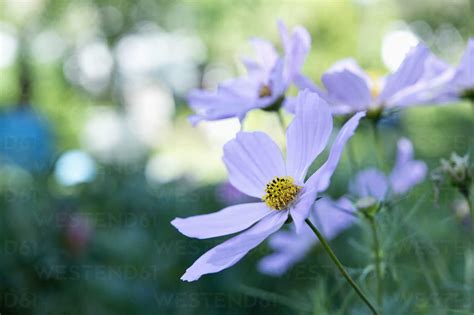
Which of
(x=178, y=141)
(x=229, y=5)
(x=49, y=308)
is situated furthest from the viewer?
(x=229, y=5)

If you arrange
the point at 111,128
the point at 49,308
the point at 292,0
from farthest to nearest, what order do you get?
the point at 111,128, the point at 292,0, the point at 49,308

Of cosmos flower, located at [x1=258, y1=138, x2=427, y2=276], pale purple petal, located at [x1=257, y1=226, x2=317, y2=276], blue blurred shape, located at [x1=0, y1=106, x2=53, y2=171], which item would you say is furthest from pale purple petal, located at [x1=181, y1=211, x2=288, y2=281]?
blue blurred shape, located at [x1=0, y1=106, x2=53, y2=171]

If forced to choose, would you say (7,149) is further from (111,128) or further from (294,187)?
(111,128)

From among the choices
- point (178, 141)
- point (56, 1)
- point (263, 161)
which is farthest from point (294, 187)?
point (56, 1)

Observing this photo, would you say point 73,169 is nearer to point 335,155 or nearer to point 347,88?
point 347,88

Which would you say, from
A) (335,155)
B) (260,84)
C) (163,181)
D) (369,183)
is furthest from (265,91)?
(163,181)
